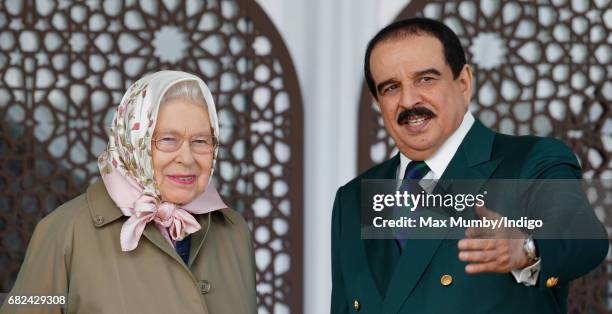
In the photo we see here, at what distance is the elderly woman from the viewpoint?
178cm

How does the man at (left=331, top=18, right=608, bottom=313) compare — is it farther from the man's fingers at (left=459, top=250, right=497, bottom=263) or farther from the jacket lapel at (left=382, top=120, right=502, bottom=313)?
the man's fingers at (left=459, top=250, right=497, bottom=263)

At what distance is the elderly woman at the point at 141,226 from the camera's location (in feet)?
5.85

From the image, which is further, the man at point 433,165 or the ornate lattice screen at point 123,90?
the ornate lattice screen at point 123,90

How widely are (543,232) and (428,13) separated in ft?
6.60

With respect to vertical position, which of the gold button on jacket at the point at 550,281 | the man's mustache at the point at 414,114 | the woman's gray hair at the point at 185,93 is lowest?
the gold button on jacket at the point at 550,281

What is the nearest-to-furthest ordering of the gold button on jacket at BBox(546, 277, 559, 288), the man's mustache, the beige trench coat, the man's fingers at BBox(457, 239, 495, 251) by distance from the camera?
the man's fingers at BBox(457, 239, 495, 251) < the gold button on jacket at BBox(546, 277, 559, 288) < the beige trench coat < the man's mustache

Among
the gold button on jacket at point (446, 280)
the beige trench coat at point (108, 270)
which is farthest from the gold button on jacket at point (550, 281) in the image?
the beige trench coat at point (108, 270)

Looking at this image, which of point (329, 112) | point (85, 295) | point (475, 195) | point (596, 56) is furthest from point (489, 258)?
point (596, 56)

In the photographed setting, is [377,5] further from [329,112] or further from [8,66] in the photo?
[8,66]

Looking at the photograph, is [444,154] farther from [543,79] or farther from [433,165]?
[543,79]

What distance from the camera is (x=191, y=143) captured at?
1.84 metres

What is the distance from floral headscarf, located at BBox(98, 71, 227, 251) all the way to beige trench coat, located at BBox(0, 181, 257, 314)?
1.2 inches

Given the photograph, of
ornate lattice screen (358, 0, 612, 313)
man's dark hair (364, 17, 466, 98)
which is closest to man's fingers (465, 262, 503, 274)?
man's dark hair (364, 17, 466, 98)

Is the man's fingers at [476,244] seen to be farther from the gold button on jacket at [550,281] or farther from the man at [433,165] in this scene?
the man at [433,165]
